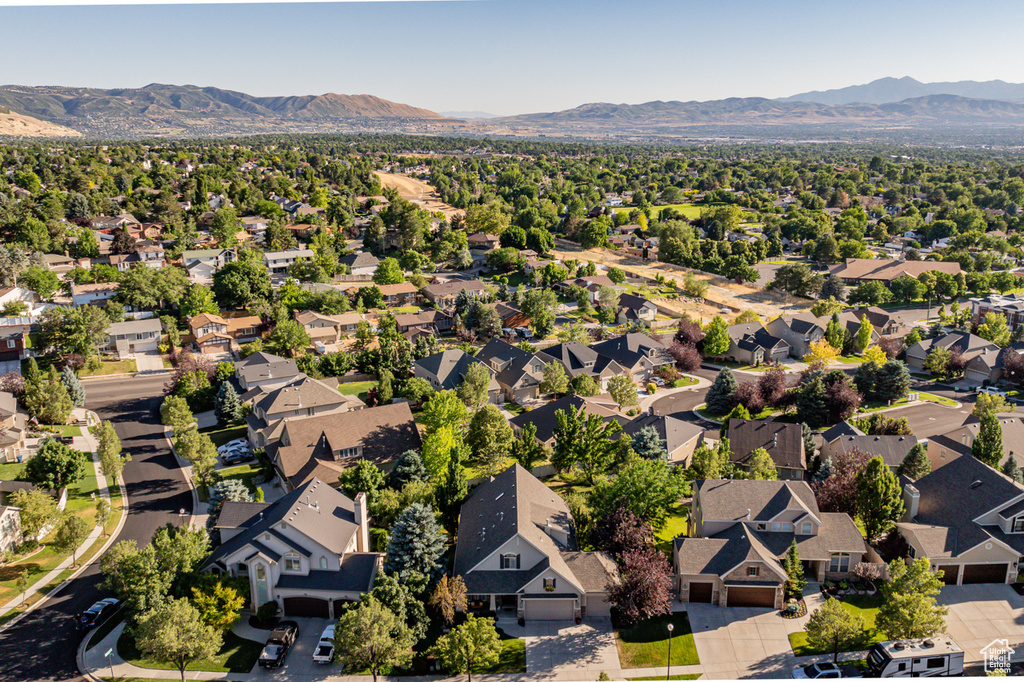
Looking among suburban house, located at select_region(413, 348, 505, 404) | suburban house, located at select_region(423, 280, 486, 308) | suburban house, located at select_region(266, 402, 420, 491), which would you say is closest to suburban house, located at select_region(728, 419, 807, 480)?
suburban house, located at select_region(413, 348, 505, 404)

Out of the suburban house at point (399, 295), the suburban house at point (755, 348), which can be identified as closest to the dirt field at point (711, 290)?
the suburban house at point (755, 348)

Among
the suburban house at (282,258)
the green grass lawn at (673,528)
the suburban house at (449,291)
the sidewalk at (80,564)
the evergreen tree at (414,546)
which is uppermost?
the suburban house at (282,258)

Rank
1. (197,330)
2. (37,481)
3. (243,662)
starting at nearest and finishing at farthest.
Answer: (243,662), (37,481), (197,330)

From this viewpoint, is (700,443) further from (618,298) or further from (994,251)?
(994,251)

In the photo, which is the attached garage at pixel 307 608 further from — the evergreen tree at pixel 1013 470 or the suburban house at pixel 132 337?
the suburban house at pixel 132 337

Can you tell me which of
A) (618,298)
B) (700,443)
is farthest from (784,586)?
(618,298)

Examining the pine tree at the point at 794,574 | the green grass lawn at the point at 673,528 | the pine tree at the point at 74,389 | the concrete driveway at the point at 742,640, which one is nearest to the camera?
the concrete driveway at the point at 742,640

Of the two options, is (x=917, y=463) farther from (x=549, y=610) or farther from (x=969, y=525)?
(x=549, y=610)
